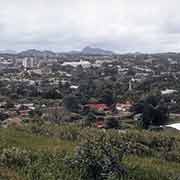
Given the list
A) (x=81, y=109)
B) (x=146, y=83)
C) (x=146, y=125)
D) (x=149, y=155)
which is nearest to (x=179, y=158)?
(x=149, y=155)

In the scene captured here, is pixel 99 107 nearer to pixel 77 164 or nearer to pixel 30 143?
pixel 30 143

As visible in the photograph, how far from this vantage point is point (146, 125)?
29.0m

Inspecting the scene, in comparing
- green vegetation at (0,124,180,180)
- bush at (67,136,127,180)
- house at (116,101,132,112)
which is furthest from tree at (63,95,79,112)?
bush at (67,136,127,180)

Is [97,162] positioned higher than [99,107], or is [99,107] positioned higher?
[97,162]

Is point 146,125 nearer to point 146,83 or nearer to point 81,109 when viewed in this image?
point 81,109

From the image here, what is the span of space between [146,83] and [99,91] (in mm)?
8686

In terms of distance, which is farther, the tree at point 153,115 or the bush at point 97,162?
the tree at point 153,115

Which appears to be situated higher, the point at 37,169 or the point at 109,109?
the point at 37,169

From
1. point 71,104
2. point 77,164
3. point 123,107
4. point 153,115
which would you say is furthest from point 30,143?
point 123,107

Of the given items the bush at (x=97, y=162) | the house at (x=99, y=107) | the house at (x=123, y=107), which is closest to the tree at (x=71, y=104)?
the house at (x=99, y=107)

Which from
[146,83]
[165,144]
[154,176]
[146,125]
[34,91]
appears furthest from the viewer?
[146,83]

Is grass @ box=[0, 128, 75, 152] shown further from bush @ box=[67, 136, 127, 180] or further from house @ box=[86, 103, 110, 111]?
house @ box=[86, 103, 110, 111]

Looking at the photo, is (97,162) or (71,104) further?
(71,104)

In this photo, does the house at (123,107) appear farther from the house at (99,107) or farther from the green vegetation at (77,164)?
the green vegetation at (77,164)
